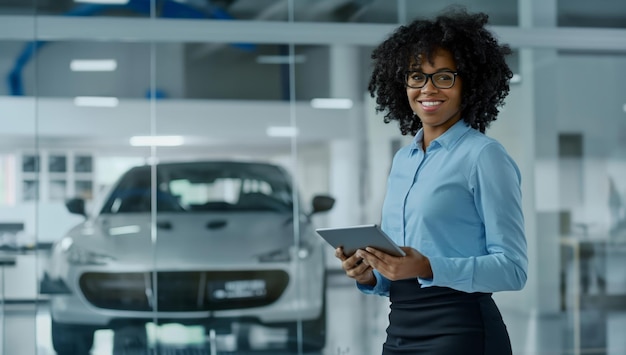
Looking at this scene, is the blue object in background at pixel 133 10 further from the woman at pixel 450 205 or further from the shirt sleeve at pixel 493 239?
the shirt sleeve at pixel 493 239

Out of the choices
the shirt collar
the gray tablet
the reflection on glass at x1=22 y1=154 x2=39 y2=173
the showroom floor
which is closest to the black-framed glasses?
the shirt collar

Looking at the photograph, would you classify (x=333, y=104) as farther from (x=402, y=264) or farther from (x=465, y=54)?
(x=402, y=264)

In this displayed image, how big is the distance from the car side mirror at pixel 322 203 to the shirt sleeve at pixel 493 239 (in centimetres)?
420

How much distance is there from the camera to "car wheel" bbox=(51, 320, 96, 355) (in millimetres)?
5996

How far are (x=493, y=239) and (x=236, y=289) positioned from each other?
→ 4.29 meters

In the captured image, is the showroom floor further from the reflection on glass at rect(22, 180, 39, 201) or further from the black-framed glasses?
the black-framed glasses

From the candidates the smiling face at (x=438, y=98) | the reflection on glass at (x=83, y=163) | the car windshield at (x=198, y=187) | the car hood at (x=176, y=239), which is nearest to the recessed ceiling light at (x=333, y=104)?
the car windshield at (x=198, y=187)

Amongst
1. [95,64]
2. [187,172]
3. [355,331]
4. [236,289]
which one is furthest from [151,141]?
[355,331]

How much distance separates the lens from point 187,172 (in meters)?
6.03

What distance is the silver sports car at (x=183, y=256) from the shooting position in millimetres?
5965

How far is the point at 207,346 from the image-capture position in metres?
6.08

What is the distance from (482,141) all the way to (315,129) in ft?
13.8

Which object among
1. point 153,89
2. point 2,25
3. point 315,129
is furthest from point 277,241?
point 2,25

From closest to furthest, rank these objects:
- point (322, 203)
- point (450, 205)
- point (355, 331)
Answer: point (450, 205) → point (322, 203) → point (355, 331)
